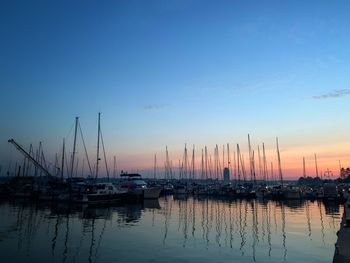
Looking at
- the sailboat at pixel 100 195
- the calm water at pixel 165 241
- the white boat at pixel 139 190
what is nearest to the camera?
the calm water at pixel 165 241

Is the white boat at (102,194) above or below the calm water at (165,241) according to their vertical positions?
above

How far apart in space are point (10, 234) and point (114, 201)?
131 feet

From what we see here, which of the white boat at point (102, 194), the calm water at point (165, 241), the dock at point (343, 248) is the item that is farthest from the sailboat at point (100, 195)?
the dock at point (343, 248)

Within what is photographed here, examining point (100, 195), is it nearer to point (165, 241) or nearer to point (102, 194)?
point (102, 194)

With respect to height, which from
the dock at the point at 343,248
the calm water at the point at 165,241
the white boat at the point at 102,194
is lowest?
the calm water at the point at 165,241

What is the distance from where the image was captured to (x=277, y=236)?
31.8 metres

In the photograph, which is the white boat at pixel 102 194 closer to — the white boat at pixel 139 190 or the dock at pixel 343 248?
the white boat at pixel 139 190

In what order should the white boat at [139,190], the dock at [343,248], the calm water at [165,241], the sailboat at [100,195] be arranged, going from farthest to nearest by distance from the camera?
the white boat at [139,190]
the sailboat at [100,195]
the calm water at [165,241]
the dock at [343,248]

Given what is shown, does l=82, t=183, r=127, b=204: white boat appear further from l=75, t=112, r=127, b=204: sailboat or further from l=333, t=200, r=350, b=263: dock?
l=333, t=200, r=350, b=263: dock

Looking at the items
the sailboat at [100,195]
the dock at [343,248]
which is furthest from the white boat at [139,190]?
the dock at [343,248]

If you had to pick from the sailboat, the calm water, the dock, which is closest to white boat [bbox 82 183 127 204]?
the sailboat

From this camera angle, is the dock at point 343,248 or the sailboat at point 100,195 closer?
the dock at point 343,248

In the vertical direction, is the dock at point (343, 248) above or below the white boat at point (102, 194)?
below

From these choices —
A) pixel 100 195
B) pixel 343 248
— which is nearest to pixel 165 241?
pixel 343 248
